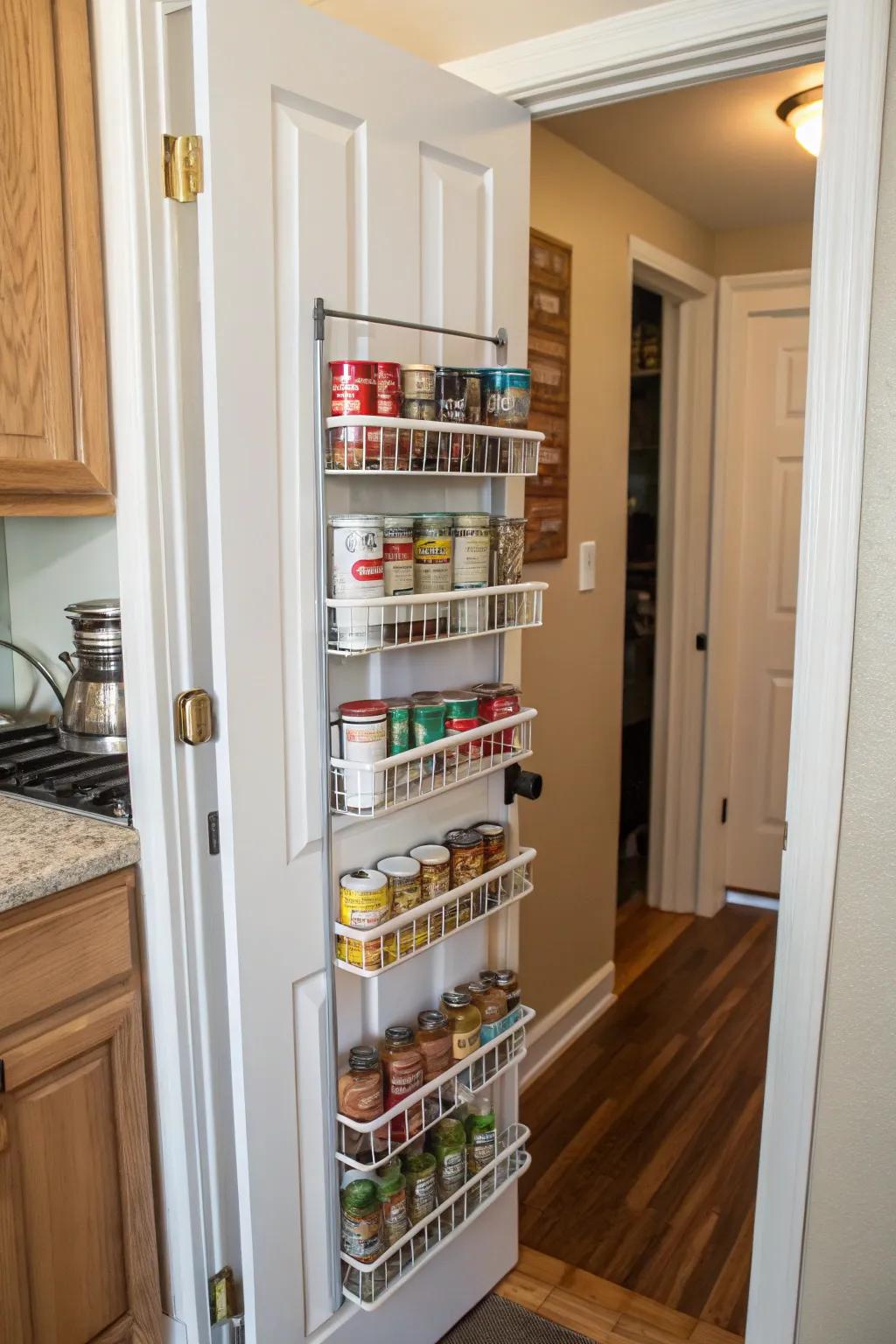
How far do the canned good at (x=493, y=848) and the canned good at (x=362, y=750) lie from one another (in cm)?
34

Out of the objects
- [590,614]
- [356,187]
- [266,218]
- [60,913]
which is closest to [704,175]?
[590,614]

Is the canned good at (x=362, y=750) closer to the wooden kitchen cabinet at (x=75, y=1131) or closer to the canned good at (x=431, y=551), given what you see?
the canned good at (x=431, y=551)

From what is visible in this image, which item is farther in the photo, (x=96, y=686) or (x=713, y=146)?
(x=713, y=146)

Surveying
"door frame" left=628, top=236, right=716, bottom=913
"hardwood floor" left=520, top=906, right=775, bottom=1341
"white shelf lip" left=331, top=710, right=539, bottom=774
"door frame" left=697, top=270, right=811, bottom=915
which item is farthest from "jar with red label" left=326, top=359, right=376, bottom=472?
"door frame" left=697, top=270, right=811, bottom=915

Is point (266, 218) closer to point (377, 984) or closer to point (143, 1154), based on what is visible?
point (377, 984)

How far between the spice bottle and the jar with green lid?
4 cm

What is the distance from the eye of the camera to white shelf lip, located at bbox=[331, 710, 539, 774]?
1496 millimetres

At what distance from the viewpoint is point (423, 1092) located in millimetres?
1641

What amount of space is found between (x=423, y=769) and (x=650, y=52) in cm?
111

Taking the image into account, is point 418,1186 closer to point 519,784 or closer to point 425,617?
point 519,784

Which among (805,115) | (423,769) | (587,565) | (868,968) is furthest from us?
(587,565)

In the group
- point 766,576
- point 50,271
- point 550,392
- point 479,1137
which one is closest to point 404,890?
point 479,1137

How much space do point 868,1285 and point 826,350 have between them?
132cm

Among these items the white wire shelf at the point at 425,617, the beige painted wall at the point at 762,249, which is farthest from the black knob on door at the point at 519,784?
the beige painted wall at the point at 762,249
